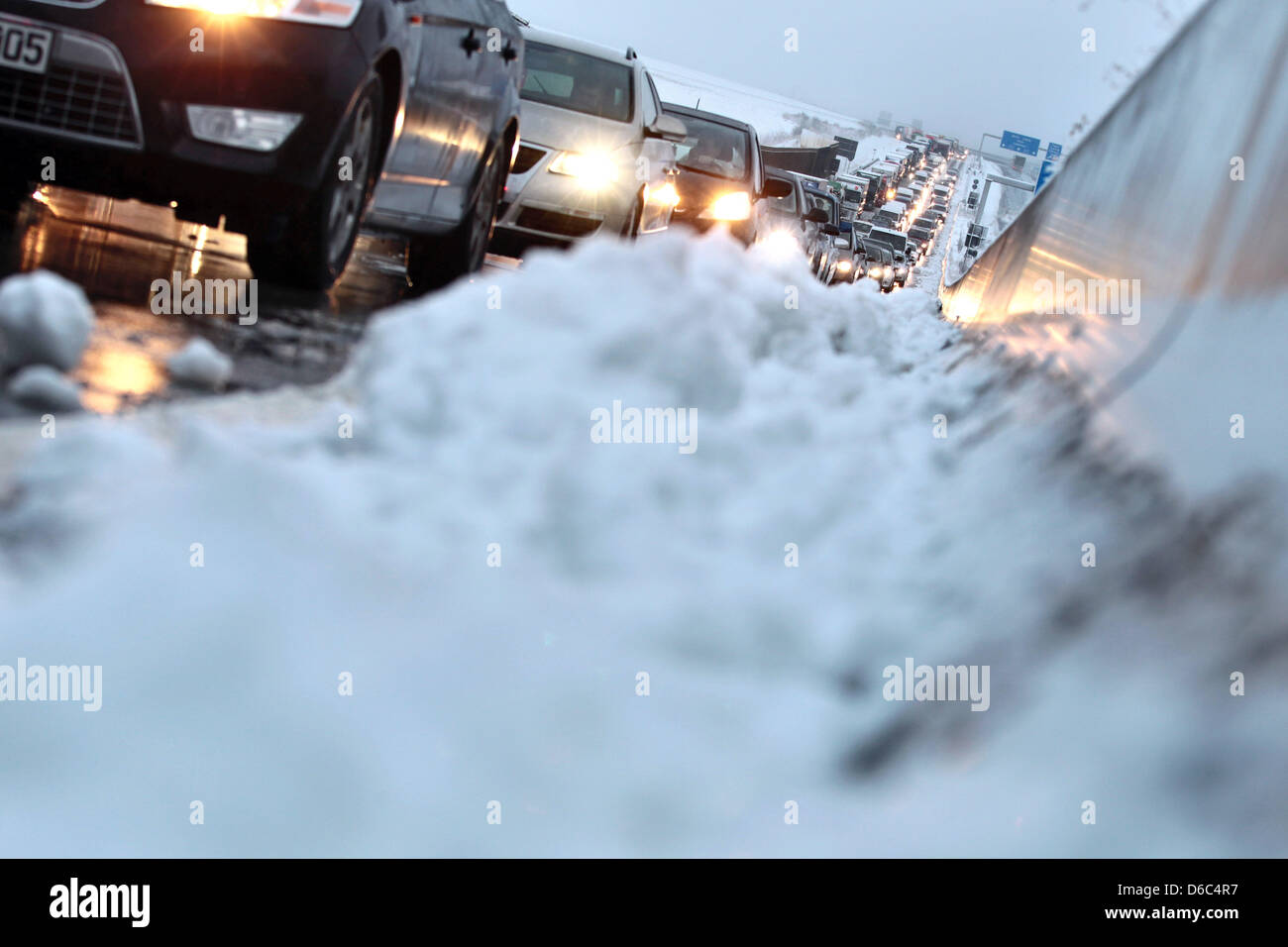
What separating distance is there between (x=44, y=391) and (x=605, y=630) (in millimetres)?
1973

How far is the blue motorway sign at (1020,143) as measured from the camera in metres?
99.4

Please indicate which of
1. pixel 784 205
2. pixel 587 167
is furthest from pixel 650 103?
pixel 784 205

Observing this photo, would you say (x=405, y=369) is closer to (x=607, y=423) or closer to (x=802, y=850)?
(x=607, y=423)

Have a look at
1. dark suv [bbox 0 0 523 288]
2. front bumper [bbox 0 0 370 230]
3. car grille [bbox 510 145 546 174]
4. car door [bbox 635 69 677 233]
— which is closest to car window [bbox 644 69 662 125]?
car door [bbox 635 69 677 233]

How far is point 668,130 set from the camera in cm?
1216

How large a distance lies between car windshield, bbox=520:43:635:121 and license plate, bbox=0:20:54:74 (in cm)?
618

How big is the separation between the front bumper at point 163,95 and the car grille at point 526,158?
487cm

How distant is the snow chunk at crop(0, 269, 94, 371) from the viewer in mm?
3967

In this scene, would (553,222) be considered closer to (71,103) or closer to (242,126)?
(242,126)

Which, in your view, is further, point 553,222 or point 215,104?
→ point 553,222

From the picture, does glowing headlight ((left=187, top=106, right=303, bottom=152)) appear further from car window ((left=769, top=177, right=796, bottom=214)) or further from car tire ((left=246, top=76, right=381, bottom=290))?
car window ((left=769, top=177, right=796, bottom=214))

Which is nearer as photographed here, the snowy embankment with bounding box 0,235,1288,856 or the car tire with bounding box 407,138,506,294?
the snowy embankment with bounding box 0,235,1288,856

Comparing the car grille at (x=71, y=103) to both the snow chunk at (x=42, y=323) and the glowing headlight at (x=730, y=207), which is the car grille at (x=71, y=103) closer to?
the snow chunk at (x=42, y=323)
